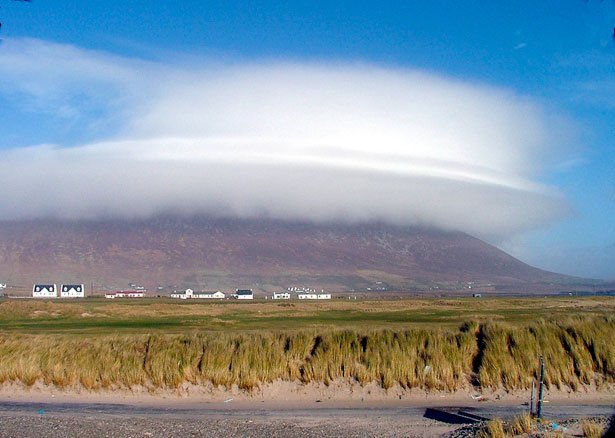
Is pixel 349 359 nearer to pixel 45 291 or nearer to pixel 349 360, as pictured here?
pixel 349 360

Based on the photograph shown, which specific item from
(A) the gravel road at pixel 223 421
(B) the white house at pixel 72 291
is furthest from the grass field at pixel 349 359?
(B) the white house at pixel 72 291

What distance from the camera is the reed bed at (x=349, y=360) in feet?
61.7

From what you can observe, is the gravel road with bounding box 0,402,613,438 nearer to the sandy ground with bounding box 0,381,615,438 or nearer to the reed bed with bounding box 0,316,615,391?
the sandy ground with bounding box 0,381,615,438

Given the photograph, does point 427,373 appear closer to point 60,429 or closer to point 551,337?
point 551,337

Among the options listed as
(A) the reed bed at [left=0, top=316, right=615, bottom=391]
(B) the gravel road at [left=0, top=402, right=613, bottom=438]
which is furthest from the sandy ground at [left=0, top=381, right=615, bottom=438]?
(A) the reed bed at [left=0, top=316, right=615, bottom=391]

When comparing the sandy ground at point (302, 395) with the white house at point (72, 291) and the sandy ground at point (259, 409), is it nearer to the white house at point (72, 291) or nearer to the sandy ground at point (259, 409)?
the sandy ground at point (259, 409)

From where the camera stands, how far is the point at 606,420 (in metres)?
13.0

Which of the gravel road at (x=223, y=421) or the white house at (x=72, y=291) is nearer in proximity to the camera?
the gravel road at (x=223, y=421)

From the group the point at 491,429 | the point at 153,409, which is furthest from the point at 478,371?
the point at 153,409

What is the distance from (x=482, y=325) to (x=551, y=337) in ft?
6.43

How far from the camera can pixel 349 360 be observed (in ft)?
63.2

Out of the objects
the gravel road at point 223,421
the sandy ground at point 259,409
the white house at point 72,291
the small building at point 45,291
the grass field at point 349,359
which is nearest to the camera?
the gravel road at point 223,421

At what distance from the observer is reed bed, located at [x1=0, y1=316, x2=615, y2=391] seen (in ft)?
61.7

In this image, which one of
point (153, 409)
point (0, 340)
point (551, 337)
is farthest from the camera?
point (0, 340)
